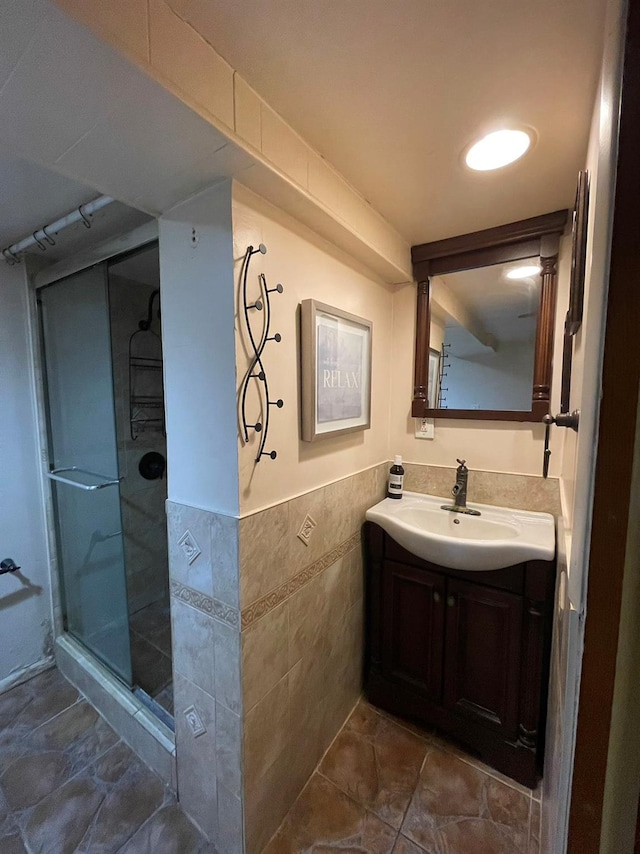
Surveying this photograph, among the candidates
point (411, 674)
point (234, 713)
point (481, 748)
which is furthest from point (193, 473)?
point (481, 748)

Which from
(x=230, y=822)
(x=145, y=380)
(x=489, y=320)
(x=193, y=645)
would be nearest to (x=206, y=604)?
(x=193, y=645)

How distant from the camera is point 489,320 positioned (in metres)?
1.65

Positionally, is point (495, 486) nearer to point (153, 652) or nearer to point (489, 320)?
point (489, 320)

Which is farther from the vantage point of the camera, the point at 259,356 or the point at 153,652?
the point at 153,652

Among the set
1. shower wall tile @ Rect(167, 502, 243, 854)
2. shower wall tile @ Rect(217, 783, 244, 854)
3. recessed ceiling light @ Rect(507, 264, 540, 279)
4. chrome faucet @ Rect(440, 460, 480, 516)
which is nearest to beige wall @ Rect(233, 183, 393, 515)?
shower wall tile @ Rect(167, 502, 243, 854)

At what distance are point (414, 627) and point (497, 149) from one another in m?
1.79

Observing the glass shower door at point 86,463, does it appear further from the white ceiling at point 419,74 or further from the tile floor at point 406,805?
the white ceiling at point 419,74

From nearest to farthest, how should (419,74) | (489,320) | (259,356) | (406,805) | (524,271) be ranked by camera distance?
(419,74) → (259,356) → (406,805) → (524,271) → (489,320)

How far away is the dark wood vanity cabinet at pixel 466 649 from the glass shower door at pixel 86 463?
1.22 m

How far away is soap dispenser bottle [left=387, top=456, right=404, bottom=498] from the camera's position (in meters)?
1.81

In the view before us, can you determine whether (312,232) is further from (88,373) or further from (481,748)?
(481,748)

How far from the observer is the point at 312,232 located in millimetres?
1257

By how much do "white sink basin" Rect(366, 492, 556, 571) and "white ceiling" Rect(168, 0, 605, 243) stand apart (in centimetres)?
125

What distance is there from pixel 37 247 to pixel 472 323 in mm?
2021
